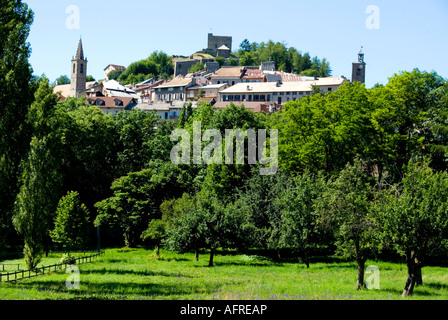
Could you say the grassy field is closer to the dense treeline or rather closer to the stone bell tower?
the dense treeline

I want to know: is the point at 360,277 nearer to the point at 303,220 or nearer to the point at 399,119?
the point at 303,220

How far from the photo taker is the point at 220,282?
97.9 feet

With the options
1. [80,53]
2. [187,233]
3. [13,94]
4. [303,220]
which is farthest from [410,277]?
[80,53]

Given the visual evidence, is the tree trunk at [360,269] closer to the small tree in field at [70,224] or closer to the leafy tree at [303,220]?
the leafy tree at [303,220]

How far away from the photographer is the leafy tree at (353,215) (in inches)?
1120

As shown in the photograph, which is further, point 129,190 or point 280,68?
point 280,68

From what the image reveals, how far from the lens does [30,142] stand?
31891 millimetres

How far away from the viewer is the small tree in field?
48.2 m

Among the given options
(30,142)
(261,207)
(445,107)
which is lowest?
(261,207)

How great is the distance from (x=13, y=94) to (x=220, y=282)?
52.4 feet

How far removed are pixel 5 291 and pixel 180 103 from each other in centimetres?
10286

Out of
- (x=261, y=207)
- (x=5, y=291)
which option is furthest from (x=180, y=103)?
(x=5, y=291)
